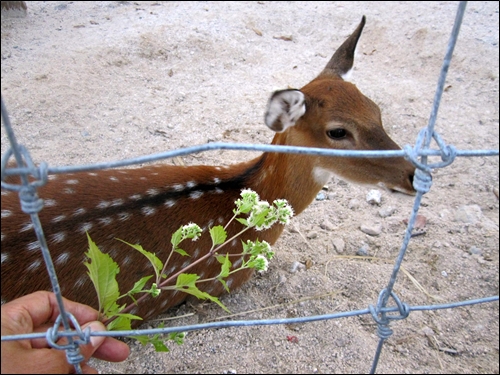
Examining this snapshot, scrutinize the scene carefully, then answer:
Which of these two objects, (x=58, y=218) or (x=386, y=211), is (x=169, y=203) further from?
(x=386, y=211)

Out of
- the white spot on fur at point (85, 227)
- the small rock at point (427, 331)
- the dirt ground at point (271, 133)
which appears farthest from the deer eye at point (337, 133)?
the white spot on fur at point (85, 227)

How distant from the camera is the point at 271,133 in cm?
470

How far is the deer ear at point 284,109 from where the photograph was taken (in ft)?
8.31

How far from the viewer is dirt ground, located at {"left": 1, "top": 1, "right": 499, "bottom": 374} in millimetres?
2590

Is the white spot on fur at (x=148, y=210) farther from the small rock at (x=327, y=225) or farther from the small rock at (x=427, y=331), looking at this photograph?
the small rock at (x=427, y=331)

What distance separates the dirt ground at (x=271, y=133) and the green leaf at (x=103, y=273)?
1022 millimetres

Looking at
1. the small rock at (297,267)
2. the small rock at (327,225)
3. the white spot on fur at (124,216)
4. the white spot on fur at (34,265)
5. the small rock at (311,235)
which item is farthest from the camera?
the small rock at (327,225)

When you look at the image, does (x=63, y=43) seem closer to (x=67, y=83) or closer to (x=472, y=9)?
(x=67, y=83)

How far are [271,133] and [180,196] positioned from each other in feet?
7.14

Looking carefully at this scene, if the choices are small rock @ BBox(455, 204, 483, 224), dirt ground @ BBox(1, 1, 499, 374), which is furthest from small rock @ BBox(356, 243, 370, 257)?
small rock @ BBox(455, 204, 483, 224)

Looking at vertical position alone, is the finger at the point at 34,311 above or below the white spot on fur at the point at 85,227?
above

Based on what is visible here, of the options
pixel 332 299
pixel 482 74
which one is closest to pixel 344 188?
pixel 332 299

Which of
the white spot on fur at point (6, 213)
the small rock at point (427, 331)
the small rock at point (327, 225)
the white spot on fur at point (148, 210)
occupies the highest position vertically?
the white spot on fur at point (6, 213)

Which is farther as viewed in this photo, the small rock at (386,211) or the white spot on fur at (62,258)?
the small rock at (386,211)
